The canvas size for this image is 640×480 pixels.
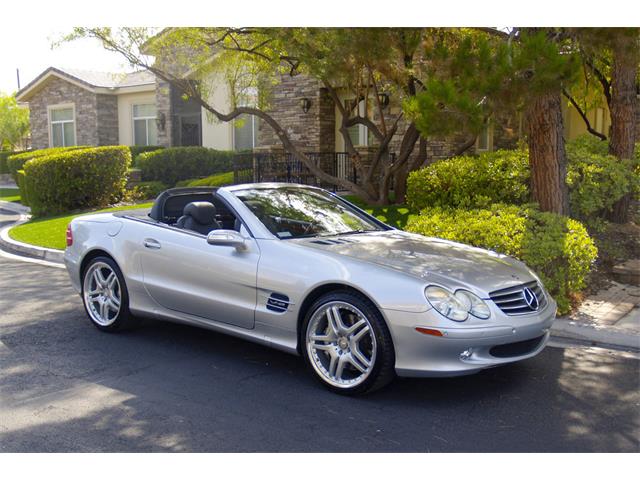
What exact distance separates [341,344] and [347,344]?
5cm

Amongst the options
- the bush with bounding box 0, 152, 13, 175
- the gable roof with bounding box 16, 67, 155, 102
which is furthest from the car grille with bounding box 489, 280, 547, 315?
the bush with bounding box 0, 152, 13, 175

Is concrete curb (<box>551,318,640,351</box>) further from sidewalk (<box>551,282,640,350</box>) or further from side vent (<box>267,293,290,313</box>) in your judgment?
side vent (<box>267,293,290,313</box>)

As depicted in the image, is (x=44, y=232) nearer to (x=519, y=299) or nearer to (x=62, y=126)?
(x=519, y=299)

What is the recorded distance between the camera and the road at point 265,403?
4098 mm

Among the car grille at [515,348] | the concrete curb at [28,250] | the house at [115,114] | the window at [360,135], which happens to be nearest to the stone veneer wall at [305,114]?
the window at [360,135]

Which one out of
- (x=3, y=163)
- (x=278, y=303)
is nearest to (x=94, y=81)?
(x=3, y=163)

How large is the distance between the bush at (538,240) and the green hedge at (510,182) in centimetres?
206

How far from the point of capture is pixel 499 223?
25.4ft

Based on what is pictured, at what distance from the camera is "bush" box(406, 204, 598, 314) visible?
7070mm

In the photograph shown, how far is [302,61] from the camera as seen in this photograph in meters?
10.3

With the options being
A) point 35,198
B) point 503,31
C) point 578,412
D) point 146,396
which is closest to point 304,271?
point 146,396

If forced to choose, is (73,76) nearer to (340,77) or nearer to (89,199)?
(89,199)

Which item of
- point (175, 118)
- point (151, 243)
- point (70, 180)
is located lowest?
point (151, 243)

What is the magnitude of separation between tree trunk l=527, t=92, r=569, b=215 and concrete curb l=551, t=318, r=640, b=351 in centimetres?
255
